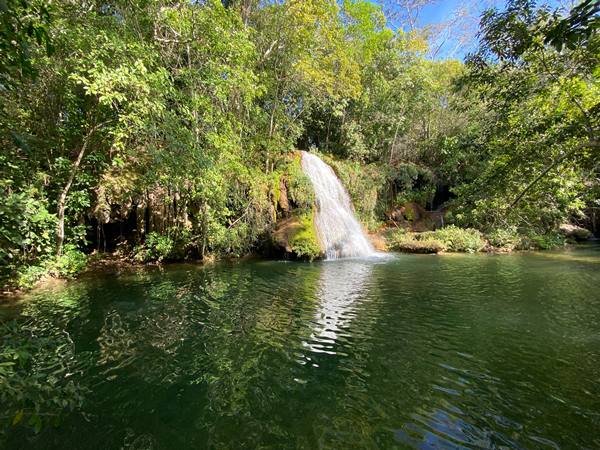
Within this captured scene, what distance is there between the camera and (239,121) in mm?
15789

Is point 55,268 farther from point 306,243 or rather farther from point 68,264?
point 306,243

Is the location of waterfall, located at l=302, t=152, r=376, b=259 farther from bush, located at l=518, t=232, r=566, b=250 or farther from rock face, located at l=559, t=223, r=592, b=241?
rock face, located at l=559, t=223, r=592, b=241

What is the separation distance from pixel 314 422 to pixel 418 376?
1766mm

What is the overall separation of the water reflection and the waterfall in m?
2.50

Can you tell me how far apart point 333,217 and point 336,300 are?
930 centimetres

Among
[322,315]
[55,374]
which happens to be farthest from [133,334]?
[322,315]

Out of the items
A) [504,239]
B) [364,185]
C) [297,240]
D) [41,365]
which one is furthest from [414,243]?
[41,365]

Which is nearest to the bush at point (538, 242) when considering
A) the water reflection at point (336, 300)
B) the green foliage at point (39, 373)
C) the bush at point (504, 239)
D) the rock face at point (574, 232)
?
the bush at point (504, 239)

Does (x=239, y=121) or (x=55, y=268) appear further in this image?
(x=239, y=121)

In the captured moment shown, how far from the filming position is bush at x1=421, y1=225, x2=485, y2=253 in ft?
62.0

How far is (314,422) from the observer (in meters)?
3.67

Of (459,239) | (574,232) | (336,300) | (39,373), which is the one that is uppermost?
(574,232)

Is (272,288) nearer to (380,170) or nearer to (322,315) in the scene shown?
(322,315)

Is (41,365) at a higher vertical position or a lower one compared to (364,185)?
lower
